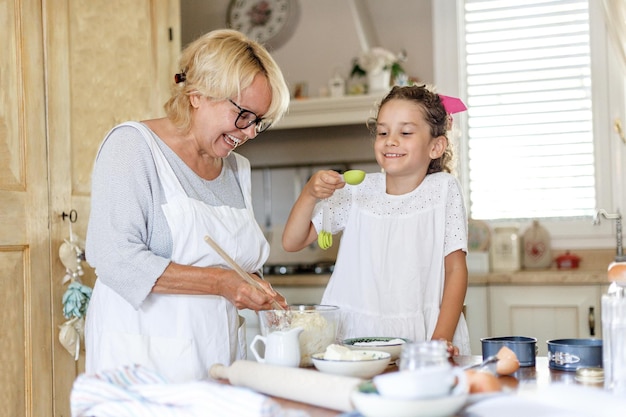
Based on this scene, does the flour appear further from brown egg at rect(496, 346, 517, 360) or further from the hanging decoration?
the hanging decoration

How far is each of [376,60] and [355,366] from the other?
2.75 meters

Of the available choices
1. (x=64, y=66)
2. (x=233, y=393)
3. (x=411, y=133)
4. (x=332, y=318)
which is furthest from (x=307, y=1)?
(x=233, y=393)

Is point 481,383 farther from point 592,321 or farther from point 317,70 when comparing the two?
point 317,70

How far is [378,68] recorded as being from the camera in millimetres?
3922

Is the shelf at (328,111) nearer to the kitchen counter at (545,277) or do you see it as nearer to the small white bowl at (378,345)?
the kitchen counter at (545,277)

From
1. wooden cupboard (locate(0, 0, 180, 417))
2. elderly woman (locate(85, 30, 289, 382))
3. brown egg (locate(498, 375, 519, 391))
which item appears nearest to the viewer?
brown egg (locate(498, 375, 519, 391))

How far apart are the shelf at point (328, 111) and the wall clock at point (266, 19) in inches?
18.0

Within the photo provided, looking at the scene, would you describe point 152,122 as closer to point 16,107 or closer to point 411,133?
point 411,133

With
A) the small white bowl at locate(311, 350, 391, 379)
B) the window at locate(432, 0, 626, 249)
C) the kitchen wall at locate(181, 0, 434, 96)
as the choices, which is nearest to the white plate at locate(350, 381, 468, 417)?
the small white bowl at locate(311, 350, 391, 379)

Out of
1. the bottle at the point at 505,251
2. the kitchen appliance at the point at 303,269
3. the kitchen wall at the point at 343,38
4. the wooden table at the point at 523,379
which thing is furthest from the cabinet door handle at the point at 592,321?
the wooden table at the point at 523,379

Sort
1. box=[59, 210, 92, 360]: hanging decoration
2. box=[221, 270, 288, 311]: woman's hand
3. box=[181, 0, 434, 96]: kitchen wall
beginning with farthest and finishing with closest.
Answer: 1. box=[181, 0, 434, 96]: kitchen wall
2. box=[59, 210, 92, 360]: hanging decoration
3. box=[221, 270, 288, 311]: woman's hand

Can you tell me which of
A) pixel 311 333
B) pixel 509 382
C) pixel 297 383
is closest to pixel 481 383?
pixel 509 382

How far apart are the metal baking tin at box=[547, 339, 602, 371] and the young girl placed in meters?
0.39

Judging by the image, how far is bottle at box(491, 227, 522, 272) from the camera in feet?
12.6
